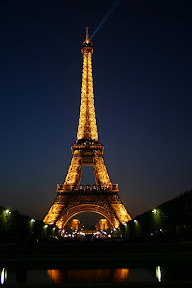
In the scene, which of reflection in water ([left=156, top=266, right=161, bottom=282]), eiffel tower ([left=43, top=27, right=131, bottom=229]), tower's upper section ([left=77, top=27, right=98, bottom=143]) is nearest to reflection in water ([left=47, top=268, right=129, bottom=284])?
reflection in water ([left=156, top=266, right=161, bottom=282])

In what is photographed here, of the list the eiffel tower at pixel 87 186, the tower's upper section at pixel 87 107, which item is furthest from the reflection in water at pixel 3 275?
the tower's upper section at pixel 87 107

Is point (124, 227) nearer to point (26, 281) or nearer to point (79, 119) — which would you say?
point (79, 119)

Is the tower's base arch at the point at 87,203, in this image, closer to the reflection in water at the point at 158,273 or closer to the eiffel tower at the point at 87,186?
the eiffel tower at the point at 87,186

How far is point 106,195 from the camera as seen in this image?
179 ft

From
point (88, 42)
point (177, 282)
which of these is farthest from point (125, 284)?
point (88, 42)

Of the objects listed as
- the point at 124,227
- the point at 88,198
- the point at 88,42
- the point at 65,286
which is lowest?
the point at 65,286

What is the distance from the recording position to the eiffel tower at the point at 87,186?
5276cm

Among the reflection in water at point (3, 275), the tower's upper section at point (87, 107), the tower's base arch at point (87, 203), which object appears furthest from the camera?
the tower's upper section at point (87, 107)

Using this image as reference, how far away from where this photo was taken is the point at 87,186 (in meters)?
57.1

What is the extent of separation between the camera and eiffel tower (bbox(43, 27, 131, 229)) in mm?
52756

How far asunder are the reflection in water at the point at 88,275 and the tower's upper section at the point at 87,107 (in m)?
49.8

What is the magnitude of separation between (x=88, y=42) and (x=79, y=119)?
21.7 meters

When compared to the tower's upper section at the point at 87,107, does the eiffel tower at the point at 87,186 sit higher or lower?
lower

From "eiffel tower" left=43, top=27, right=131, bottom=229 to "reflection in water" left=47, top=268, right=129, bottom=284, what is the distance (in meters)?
40.4
